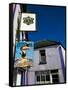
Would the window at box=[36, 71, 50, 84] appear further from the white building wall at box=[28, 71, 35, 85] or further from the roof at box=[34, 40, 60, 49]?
the roof at box=[34, 40, 60, 49]

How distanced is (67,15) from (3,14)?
480 millimetres

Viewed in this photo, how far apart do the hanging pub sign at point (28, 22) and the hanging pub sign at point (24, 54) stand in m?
0.10

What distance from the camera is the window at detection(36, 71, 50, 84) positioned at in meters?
2.19

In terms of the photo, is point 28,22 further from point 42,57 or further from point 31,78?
point 31,78

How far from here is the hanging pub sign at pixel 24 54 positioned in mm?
2139

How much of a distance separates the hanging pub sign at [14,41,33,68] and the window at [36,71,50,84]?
0.10 m

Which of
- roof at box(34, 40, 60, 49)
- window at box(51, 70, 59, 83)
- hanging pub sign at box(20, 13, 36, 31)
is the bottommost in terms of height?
window at box(51, 70, 59, 83)

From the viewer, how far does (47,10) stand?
222 centimetres

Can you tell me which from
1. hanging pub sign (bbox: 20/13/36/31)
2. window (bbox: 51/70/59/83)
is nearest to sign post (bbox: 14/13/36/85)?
hanging pub sign (bbox: 20/13/36/31)

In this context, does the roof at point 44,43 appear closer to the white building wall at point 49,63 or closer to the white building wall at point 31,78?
the white building wall at point 49,63

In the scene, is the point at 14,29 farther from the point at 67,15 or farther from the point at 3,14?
the point at 67,15

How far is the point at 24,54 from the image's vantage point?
2154 millimetres

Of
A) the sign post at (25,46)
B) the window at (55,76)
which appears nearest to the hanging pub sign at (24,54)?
the sign post at (25,46)

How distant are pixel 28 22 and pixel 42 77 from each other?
1.30ft
